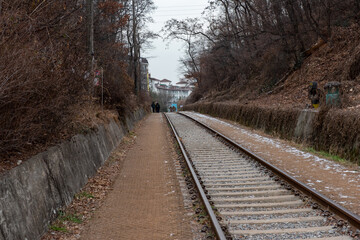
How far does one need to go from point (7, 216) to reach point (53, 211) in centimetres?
153

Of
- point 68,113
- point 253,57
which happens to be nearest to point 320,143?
point 68,113

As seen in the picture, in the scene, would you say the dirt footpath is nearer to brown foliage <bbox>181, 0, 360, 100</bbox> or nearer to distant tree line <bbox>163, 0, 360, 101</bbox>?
brown foliage <bbox>181, 0, 360, 100</bbox>

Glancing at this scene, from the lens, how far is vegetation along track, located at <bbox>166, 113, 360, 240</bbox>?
15.7 ft

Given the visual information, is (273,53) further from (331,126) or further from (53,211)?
(53,211)

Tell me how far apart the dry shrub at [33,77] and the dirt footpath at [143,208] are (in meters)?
1.91

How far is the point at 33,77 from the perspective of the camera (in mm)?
5242

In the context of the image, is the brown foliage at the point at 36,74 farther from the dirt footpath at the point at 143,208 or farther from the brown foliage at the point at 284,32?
the brown foliage at the point at 284,32

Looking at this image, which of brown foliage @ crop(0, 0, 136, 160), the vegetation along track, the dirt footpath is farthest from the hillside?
brown foliage @ crop(0, 0, 136, 160)

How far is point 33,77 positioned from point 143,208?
319 centimetres

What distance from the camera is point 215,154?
450 inches

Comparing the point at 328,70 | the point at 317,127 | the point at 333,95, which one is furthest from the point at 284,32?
the point at 317,127

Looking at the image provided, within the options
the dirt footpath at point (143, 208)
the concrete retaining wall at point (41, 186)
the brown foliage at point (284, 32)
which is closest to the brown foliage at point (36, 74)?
the concrete retaining wall at point (41, 186)

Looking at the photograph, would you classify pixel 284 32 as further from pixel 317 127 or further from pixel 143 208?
pixel 143 208

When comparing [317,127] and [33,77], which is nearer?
[33,77]
